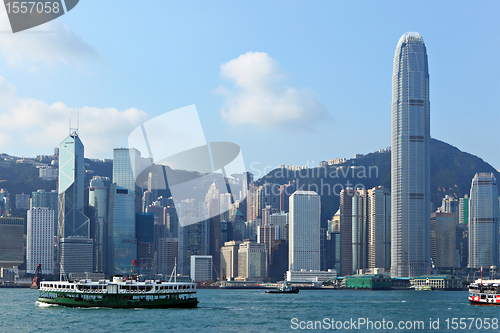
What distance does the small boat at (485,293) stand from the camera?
A: 7200 cm

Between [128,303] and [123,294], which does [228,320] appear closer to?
[128,303]

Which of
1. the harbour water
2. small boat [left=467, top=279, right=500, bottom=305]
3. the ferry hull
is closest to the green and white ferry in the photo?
the ferry hull

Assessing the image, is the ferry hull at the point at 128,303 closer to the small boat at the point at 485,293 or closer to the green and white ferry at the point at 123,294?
the green and white ferry at the point at 123,294

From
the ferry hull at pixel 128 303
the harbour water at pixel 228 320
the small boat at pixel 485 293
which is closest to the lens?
the harbour water at pixel 228 320

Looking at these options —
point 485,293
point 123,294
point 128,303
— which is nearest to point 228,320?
point 128,303

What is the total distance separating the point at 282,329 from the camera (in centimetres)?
4847

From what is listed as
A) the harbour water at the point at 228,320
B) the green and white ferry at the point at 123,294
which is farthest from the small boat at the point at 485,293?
the green and white ferry at the point at 123,294

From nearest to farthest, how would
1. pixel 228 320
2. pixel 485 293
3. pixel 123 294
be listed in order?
pixel 228 320, pixel 123 294, pixel 485 293

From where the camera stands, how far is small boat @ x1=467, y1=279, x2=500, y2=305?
7200cm

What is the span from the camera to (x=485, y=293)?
73812 millimetres

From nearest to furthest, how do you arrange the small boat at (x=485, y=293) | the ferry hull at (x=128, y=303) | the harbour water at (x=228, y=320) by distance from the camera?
the harbour water at (x=228, y=320) → the ferry hull at (x=128, y=303) → the small boat at (x=485, y=293)

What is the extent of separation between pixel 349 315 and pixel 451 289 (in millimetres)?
127359

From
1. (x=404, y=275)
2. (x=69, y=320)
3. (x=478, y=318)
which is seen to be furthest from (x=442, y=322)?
(x=404, y=275)

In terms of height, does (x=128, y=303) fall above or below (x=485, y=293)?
above
